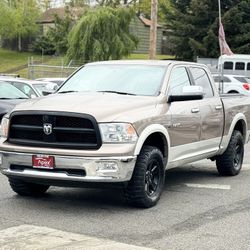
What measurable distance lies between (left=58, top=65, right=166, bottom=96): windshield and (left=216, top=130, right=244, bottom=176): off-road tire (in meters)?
2.22

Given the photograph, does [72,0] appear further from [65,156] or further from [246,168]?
[65,156]

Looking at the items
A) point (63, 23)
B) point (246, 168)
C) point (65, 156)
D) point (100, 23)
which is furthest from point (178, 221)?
point (63, 23)

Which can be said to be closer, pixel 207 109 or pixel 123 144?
pixel 123 144

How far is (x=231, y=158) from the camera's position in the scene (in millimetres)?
9484

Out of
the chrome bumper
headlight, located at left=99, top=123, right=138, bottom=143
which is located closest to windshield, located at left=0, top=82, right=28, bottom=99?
the chrome bumper

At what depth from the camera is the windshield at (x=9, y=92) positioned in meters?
12.5

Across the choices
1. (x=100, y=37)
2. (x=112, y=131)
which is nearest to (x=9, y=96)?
(x=112, y=131)

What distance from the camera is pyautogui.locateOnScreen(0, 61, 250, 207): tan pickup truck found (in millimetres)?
6523

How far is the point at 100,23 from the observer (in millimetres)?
41312

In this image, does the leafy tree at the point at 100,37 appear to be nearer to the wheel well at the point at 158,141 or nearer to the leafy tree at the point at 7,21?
the leafy tree at the point at 7,21

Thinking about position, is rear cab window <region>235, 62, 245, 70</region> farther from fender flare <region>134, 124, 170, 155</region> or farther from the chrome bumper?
the chrome bumper

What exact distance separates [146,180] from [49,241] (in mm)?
1813

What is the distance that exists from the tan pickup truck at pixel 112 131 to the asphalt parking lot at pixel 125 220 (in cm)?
32

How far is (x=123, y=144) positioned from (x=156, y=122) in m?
0.74
